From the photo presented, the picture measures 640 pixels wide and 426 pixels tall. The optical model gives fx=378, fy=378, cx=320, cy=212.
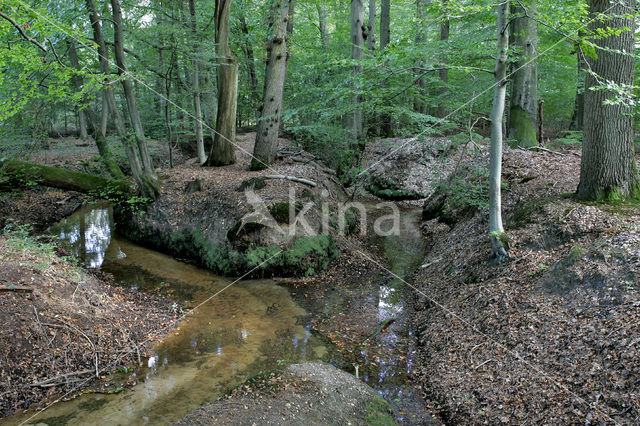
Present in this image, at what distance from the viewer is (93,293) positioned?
5.97 meters

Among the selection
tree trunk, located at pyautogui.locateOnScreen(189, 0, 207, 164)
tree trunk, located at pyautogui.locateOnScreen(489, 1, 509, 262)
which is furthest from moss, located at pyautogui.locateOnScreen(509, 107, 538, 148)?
tree trunk, located at pyautogui.locateOnScreen(189, 0, 207, 164)

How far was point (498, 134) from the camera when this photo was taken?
5.60 metres

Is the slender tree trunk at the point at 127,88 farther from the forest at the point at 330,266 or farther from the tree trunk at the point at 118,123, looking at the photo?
the tree trunk at the point at 118,123

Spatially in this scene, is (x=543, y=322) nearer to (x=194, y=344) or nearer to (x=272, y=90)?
(x=194, y=344)

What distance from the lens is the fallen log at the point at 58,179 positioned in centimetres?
984

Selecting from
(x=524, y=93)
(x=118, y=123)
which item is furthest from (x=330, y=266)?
(x=524, y=93)

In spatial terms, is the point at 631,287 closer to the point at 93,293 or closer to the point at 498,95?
the point at 498,95

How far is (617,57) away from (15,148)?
14057 mm

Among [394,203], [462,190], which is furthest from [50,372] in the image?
[394,203]

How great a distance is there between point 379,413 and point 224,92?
34.7 feet

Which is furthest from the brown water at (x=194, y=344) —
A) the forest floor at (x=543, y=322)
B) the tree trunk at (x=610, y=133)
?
the tree trunk at (x=610, y=133)

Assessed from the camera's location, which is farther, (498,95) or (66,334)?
(498,95)

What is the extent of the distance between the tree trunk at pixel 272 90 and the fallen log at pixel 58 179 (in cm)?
394

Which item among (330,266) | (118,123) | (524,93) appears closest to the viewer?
(330,266)
